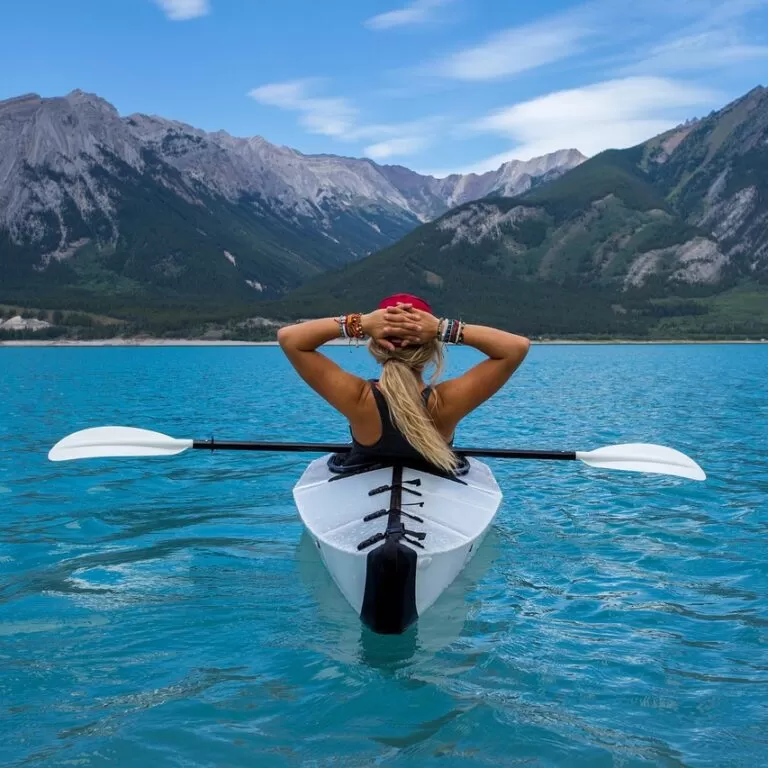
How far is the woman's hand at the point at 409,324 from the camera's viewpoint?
780 cm

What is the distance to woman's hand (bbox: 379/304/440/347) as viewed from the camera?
7801 millimetres

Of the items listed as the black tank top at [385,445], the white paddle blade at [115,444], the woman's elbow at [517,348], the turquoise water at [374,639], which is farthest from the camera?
the white paddle blade at [115,444]

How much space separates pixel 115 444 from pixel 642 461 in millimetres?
7959

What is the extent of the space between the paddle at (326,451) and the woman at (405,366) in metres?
2.96

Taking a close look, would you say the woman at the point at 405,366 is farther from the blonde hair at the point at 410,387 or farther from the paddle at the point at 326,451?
the paddle at the point at 326,451

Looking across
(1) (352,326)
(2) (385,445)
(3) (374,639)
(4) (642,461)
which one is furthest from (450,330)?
(4) (642,461)

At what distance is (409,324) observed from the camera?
7.79 m

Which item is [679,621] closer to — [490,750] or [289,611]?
[490,750]

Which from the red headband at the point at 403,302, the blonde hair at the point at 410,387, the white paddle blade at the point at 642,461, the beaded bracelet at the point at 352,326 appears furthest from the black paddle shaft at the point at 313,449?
the red headband at the point at 403,302

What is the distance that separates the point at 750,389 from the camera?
52.5 metres

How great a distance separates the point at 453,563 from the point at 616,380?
60.1 m

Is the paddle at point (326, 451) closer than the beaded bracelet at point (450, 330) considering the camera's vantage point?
No

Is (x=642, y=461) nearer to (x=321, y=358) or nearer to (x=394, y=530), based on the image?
(x=394, y=530)

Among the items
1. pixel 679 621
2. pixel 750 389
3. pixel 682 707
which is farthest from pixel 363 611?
pixel 750 389
